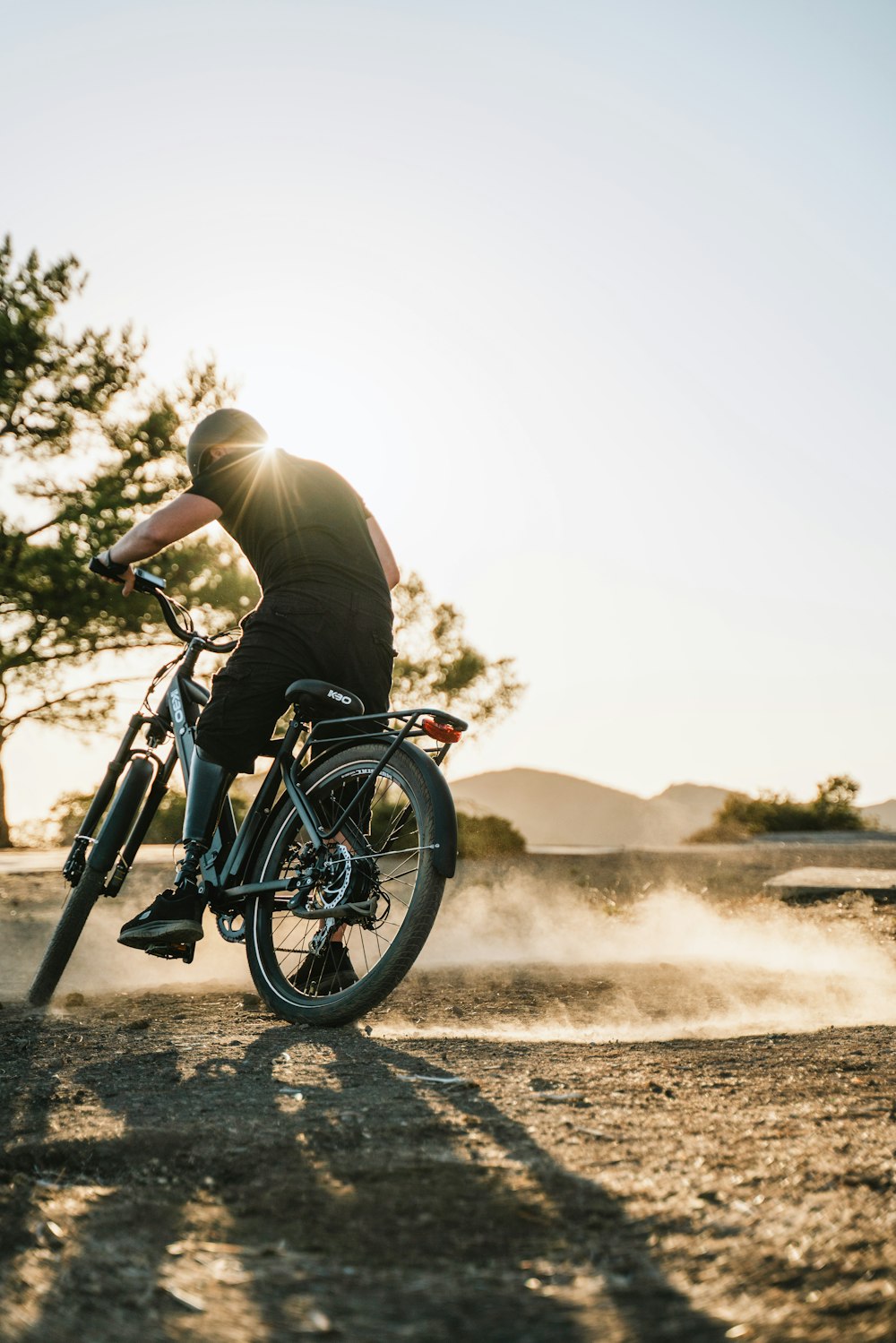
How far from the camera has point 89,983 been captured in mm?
4906

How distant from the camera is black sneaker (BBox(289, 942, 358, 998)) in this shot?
3.49 metres

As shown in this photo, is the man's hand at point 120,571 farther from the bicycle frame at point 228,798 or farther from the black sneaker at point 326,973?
the black sneaker at point 326,973

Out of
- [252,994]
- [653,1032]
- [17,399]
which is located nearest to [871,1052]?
[653,1032]

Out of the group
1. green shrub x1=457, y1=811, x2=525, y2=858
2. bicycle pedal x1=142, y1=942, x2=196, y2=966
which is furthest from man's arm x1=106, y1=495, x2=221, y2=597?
green shrub x1=457, y1=811, x2=525, y2=858

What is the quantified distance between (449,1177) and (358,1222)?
23 centimetres

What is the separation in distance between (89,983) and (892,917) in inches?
217

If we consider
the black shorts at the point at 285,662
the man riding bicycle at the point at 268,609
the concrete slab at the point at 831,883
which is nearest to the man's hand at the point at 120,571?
the man riding bicycle at the point at 268,609

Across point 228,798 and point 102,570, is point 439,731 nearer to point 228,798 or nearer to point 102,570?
point 228,798

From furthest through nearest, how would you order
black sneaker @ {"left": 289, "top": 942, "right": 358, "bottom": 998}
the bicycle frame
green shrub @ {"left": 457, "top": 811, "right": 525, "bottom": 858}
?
green shrub @ {"left": 457, "top": 811, "right": 525, "bottom": 858}
black sneaker @ {"left": 289, "top": 942, "right": 358, "bottom": 998}
the bicycle frame

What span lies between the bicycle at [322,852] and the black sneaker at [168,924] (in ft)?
0.22

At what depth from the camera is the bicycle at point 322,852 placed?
3119 millimetres

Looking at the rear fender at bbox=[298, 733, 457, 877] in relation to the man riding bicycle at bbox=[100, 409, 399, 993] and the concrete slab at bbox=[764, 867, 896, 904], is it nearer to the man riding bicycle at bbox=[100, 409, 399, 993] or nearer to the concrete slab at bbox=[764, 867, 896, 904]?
the man riding bicycle at bbox=[100, 409, 399, 993]

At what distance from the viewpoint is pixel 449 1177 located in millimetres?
1671

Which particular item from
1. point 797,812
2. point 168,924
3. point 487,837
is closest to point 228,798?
point 168,924
